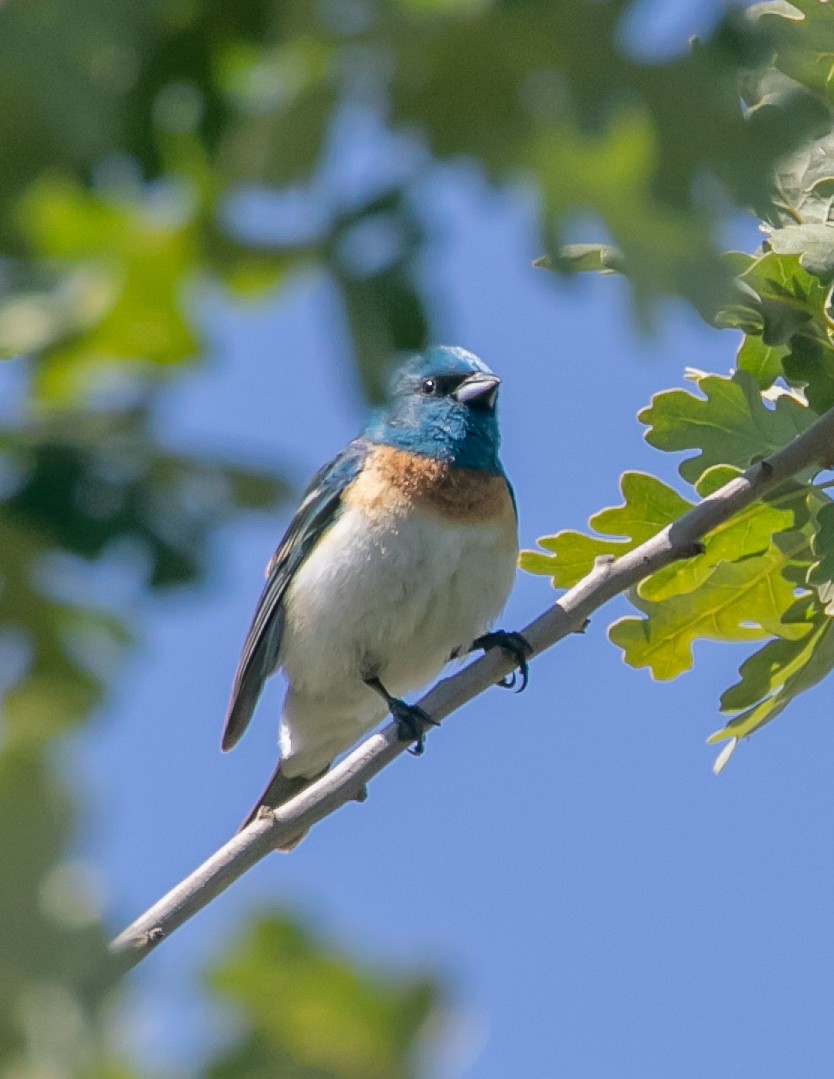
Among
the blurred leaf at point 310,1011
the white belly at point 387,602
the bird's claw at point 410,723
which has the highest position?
the white belly at point 387,602

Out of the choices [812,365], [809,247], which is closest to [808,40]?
[809,247]

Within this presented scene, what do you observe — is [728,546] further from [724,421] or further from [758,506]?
[724,421]

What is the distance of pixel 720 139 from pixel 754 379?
237 cm

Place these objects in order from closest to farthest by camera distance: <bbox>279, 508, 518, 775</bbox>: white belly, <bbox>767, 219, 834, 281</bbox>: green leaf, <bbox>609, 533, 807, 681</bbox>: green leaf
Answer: <bbox>767, 219, 834, 281</bbox>: green leaf < <bbox>609, 533, 807, 681</bbox>: green leaf < <bbox>279, 508, 518, 775</bbox>: white belly

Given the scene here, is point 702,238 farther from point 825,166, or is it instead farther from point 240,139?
point 825,166

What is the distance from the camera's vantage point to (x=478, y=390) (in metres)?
6.05

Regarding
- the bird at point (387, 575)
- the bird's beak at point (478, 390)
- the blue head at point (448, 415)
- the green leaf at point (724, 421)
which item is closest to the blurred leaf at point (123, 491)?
the green leaf at point (724, 421)

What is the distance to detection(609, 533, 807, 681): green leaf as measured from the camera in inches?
150

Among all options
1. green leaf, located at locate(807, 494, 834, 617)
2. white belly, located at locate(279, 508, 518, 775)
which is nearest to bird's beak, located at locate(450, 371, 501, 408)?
white belly, located at locate(279, 508, 518, 775)

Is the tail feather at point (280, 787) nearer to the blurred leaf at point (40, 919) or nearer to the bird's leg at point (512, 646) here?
the bird's leg at point (512, 646)

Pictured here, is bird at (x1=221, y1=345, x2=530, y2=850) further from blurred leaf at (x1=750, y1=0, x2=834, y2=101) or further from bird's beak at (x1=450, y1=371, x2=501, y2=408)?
blurred leaf at (x1=750, y1=0, x2=834, y2=101)

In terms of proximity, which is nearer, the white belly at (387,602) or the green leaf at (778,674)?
the green leaf at (778,674)

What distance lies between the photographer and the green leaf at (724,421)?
364 cm

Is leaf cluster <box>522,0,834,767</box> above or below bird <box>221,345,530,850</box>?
below
